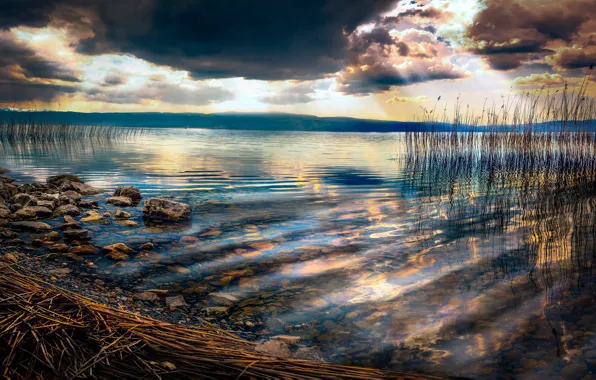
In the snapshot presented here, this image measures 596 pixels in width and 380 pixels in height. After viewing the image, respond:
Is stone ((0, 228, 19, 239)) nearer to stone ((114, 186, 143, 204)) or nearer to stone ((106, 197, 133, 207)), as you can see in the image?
stone ((106, 197, 133, 207))

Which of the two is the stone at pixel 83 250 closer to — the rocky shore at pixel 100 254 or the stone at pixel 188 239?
the rocky shore at pixel 100 254

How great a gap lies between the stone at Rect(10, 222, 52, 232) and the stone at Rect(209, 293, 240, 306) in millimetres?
4308

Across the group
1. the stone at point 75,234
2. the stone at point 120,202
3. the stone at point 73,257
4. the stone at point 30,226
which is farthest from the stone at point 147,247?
the stone at point 120,202

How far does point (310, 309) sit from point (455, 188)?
10.5m

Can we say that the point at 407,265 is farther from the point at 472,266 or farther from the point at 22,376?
the point at 22,376

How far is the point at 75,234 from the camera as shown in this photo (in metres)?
6.01

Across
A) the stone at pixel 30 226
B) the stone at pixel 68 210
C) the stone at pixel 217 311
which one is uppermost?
the stone at pixel 68 210

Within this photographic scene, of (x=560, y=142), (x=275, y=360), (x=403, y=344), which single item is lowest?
(x=403, y=344)

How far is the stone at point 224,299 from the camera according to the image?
3884mm

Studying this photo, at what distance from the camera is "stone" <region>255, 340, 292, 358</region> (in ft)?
8.39

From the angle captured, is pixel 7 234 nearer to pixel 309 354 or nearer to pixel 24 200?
pixel 24 200

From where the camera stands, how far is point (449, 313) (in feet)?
11.7

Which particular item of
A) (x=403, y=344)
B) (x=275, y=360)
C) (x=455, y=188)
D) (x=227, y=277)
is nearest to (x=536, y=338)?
(x=403, y=344)

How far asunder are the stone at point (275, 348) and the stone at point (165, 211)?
513cm
